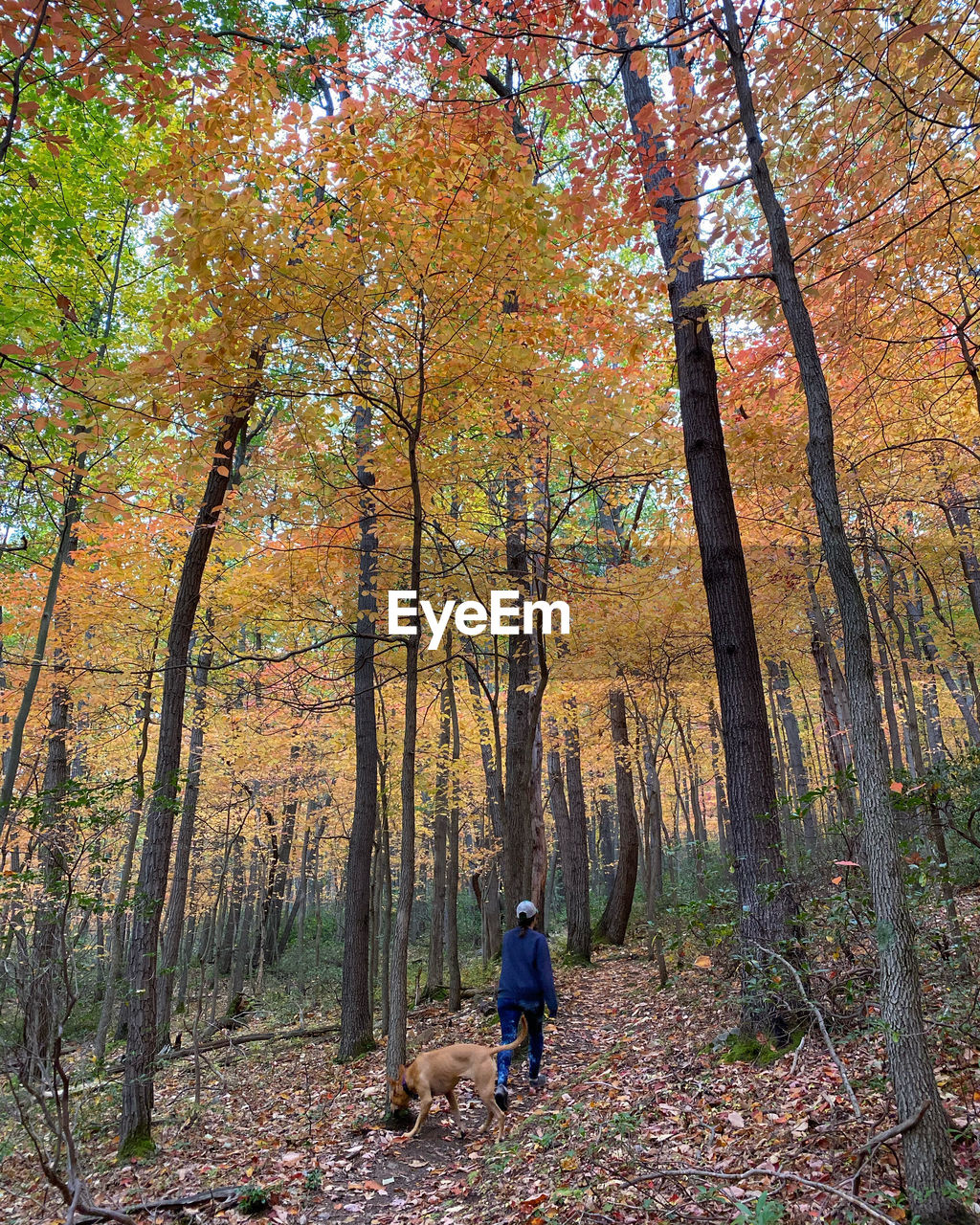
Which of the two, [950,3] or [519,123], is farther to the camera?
[519,123]

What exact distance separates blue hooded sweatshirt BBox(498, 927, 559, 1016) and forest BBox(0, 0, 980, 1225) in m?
0.10

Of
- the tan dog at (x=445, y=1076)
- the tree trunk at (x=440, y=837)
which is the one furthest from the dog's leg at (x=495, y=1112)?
the tree trunk at (x=440, y=837)

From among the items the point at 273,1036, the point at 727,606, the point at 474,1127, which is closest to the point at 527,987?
the point at 474,1127

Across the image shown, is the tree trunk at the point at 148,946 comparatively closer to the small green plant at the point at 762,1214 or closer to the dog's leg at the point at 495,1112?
the dog's leg at the point at 495,1112

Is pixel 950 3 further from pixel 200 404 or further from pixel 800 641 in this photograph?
pixel 800 641

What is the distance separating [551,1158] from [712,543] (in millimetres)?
4692

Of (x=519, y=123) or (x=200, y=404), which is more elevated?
(x=519, y=123)

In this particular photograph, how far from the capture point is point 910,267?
5805mm

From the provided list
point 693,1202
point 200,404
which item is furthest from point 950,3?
point 693,1202

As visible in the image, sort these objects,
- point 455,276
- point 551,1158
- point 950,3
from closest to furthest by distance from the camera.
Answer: point 551,1158 < point 950,3 < point 455,276

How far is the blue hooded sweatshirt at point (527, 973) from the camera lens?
673 centimetres

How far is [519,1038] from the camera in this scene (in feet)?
21.1

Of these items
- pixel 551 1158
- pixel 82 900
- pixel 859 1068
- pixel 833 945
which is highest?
pixel 82 900

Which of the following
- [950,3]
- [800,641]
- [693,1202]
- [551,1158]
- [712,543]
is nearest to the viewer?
[693,1202]
